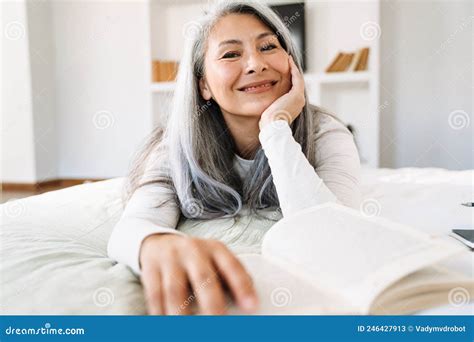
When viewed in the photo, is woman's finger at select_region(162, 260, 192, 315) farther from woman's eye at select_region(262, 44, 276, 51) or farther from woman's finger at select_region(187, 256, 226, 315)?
woman's eye at select_region(262, 44, 276, 51)

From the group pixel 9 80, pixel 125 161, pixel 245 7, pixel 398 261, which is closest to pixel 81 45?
pixel 9 80

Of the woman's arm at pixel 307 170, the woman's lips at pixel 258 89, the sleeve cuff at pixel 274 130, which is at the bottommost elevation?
the woman's arm at pixel 307 170

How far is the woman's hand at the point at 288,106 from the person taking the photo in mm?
750

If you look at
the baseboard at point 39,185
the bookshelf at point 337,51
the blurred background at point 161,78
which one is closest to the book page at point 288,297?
the blurred background at point 161,78

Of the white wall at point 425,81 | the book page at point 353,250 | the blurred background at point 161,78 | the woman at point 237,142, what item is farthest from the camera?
the blurred background at point 161,78

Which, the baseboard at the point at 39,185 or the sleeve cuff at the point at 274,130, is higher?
the sleeve cuff at the point at 274,130

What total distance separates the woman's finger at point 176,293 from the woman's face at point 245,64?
0.45m

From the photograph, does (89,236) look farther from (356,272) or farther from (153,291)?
(356,272)

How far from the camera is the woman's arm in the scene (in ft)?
2.12

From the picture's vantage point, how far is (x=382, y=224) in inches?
18.0

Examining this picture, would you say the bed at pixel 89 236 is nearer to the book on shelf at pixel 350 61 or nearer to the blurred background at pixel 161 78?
the blurred background at pixel 161 78

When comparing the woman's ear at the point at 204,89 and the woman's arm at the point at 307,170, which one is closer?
the woman's arm at the point at 307,170

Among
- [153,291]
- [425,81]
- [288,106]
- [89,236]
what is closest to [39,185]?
[425,81]

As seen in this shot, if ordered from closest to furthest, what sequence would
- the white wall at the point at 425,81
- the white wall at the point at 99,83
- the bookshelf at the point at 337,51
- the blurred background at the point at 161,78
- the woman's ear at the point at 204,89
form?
the woman's ear at the point at 204,89
the white wall at the point at 425,81
the blurred background at the point at 161,78
the bookshelf at the point at 337,51
the white wall at the point at 99,83
